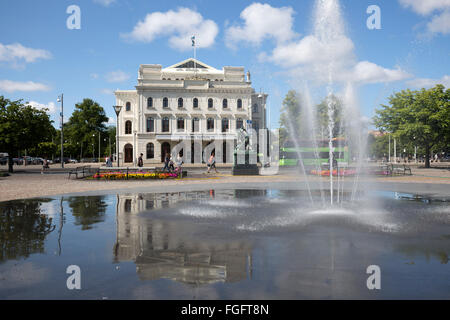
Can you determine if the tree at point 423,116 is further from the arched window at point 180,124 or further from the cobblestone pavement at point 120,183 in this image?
the arched window at point 180,124

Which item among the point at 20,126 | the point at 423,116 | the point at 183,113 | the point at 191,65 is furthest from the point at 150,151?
the point at 423,116

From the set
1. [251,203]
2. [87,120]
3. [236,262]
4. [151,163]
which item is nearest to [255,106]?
[151,163]

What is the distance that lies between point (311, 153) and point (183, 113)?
25.5m

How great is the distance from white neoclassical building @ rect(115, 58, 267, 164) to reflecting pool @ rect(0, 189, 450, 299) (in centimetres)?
4532

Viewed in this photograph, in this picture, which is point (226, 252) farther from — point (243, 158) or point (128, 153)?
point (128, 153)

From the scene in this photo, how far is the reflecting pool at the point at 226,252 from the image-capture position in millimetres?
4090

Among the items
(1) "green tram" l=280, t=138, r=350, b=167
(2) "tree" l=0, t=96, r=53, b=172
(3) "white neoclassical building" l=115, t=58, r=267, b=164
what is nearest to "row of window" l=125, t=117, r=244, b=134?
(3) "white neoclassical building" l=115, t=58, r=267, b=164

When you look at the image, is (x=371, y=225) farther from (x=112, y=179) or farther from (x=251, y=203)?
(x=112, y=179)

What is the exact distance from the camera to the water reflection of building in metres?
4.61

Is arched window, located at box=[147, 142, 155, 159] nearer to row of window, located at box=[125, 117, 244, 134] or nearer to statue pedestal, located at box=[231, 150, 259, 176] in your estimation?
row of window, located at box=[125, 117, 244, 134]

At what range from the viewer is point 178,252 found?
18.6 feet

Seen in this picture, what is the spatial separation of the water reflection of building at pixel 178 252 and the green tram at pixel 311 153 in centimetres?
3000
